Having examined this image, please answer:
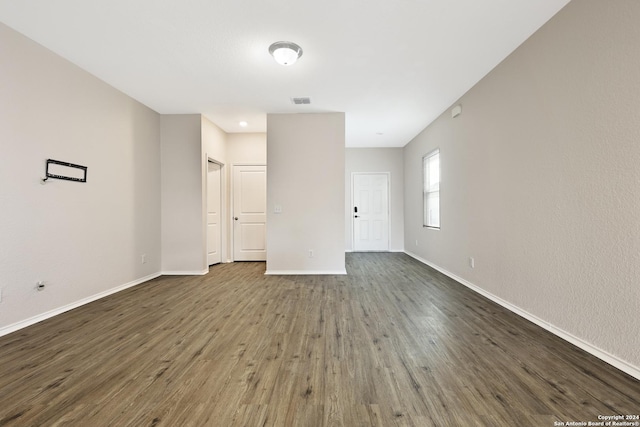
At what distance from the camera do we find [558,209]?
218cm

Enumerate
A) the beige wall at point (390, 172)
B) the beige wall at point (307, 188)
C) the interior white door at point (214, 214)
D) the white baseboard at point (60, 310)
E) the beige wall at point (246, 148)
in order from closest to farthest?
the white baseboard at point (60, 310)
the beige wall at point (307, 188)
the interior white door at point (214, 214)
the beige wall at point (246, 148)
the beige wall at point (390, 172)

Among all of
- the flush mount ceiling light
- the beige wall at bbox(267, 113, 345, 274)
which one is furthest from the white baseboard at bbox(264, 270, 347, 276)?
the flush mount ceiling light

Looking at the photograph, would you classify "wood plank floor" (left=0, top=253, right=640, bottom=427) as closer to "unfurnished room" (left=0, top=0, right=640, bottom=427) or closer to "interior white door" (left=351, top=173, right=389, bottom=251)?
"unfurnished room" (left=0, top=0, right=640, bottom=427)

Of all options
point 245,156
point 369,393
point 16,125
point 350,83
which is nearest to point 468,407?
point 369,393

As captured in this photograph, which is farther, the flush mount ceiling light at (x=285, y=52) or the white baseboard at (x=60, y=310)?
the flush mount ceiling light at (x=285, y=52)

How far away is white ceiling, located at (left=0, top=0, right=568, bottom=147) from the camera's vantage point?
216 centimetres

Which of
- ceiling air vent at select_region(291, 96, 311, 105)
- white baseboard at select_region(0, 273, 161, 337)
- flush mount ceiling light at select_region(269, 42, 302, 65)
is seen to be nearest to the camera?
white baseboard at select_region(0, 273, 161, 337)

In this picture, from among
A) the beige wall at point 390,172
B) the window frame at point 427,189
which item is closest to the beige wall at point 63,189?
the beige wall at point 390,172

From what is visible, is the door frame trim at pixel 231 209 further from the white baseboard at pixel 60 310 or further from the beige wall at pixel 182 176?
the white baseboard at pixel 60 310

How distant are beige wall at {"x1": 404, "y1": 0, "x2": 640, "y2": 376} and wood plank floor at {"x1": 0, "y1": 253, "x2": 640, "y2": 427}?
0.31 meters

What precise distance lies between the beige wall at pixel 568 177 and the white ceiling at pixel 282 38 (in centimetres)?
37

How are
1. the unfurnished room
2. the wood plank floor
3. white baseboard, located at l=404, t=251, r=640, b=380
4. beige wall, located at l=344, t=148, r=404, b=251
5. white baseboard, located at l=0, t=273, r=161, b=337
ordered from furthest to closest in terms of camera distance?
beige wall, located at l=344, t=148, r=404, b=251, white baseboard, located at l=0, t=273, r=161, b=337, white baseboard, located at l=404, t=251, r=640, b=380, the unfurnished room, the wood plank floor

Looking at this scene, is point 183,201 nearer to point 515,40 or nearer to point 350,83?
point 350,83

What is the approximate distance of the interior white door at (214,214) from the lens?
512 centimetres
